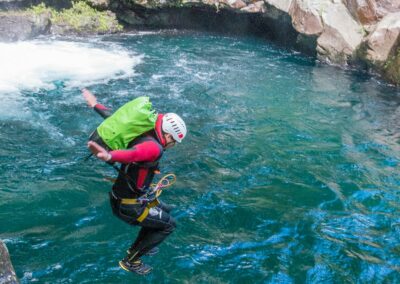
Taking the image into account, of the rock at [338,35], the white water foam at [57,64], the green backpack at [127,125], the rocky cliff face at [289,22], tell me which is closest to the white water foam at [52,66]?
the white water foam at [57,64]

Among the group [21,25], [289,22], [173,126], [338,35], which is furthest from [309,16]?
[173,126]

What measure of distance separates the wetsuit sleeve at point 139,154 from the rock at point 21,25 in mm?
16059

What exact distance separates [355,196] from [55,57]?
12777 millimetres

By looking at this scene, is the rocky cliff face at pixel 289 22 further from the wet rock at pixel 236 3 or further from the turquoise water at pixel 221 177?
the turquoise water at pixel 221 177

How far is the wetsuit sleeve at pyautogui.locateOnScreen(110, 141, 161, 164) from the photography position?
4.92 metres

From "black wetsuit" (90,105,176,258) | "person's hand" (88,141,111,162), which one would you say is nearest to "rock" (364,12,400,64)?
"black wetsuit" (90,105,176,258)

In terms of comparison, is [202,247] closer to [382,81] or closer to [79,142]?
[79,142]

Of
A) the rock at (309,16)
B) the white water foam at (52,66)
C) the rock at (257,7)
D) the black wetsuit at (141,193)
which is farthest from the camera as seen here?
the rock at (257,7)

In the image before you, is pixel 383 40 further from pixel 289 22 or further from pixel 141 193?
pixel 141 193

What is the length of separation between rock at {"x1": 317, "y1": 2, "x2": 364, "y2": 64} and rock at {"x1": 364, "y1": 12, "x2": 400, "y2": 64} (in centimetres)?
98

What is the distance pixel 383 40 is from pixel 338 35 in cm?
223

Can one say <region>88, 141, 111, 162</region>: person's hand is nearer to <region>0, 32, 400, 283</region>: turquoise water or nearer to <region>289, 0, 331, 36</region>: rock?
<region>0, 32, 400, 283</region>: turquoise water

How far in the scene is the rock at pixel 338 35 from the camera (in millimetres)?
18906

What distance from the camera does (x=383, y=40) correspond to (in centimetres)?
1727
